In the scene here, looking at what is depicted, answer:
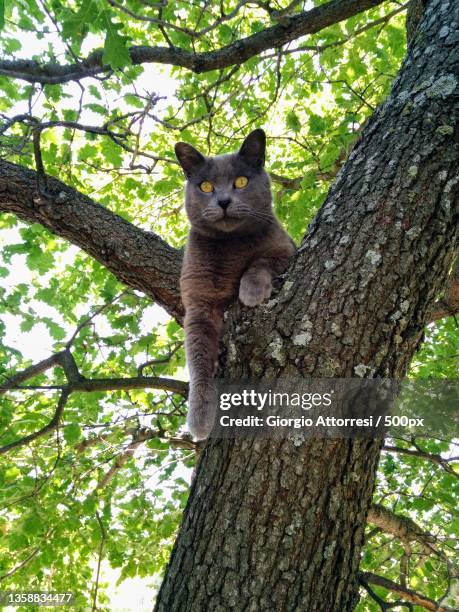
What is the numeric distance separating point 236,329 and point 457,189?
3.10 ft

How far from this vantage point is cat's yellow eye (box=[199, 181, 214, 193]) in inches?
111

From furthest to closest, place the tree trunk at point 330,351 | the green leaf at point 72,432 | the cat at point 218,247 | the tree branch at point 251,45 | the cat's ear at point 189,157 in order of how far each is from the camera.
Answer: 1. the green leaf at point 72,432
2. the cat's ear at point 189,157
3. the tree branch at point 251,45
4. the cat at point 218,247
5. the tree trunk at point 330,351

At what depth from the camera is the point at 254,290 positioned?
200cm

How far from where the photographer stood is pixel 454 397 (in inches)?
95.8

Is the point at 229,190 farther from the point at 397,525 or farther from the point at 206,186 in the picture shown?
the point at 397,525

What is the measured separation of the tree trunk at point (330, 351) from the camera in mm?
1401

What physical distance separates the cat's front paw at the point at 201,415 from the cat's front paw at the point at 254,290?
0.52 m

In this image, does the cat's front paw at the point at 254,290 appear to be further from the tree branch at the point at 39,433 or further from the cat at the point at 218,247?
the tree branch at the point at 39,433

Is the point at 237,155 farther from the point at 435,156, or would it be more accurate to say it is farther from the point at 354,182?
the point at 435,156

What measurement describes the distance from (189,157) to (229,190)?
0.37 m

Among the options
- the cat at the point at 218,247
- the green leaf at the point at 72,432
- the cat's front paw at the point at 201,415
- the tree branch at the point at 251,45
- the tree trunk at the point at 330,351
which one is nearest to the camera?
the tree trunk at the point at 330,351

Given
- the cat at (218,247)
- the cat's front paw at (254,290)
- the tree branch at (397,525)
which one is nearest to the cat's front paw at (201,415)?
the cat at (218,247)

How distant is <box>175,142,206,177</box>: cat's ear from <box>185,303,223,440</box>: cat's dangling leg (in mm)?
972

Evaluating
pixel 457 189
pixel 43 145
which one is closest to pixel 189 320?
pixel 457 189
